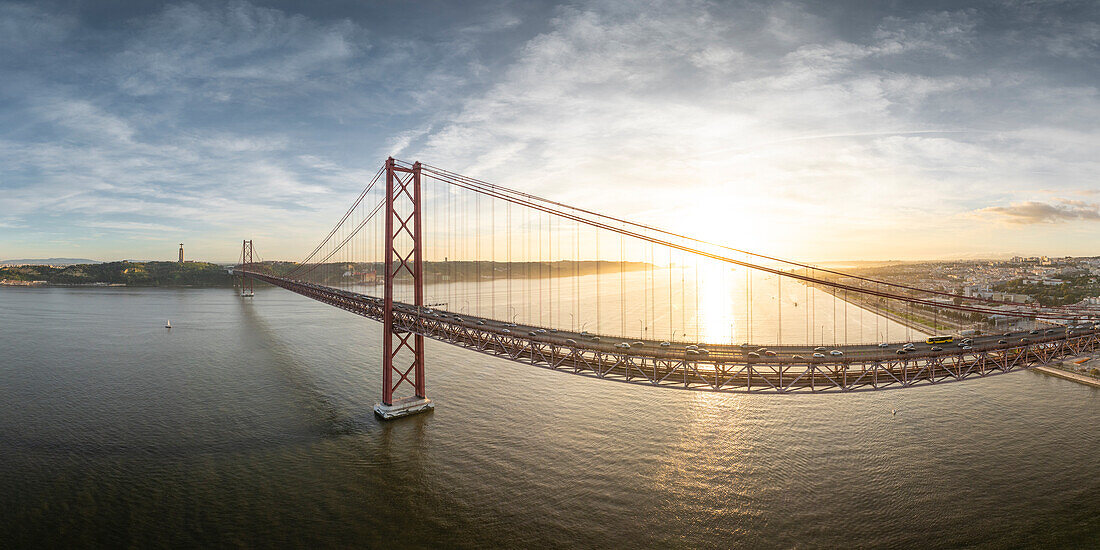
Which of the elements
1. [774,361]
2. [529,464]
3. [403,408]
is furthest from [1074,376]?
[403,408]

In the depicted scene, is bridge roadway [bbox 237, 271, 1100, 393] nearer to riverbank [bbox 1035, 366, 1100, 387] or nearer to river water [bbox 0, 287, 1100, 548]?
river water [bbox 0, 287, 1100, 548]

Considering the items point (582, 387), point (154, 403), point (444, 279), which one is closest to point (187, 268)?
point (444, 279)

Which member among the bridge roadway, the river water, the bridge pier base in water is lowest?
the river water

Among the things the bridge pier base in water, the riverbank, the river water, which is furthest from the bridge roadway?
the riverbank

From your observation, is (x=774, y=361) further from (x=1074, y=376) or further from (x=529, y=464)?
(x=1074, y=376)

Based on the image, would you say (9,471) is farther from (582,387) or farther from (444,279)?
(444,279)

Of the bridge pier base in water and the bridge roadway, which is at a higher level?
the bridge roadway

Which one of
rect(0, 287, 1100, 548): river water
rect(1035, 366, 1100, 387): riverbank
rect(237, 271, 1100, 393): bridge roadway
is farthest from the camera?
rect(1035, 366, 1100, 387): riverbank
